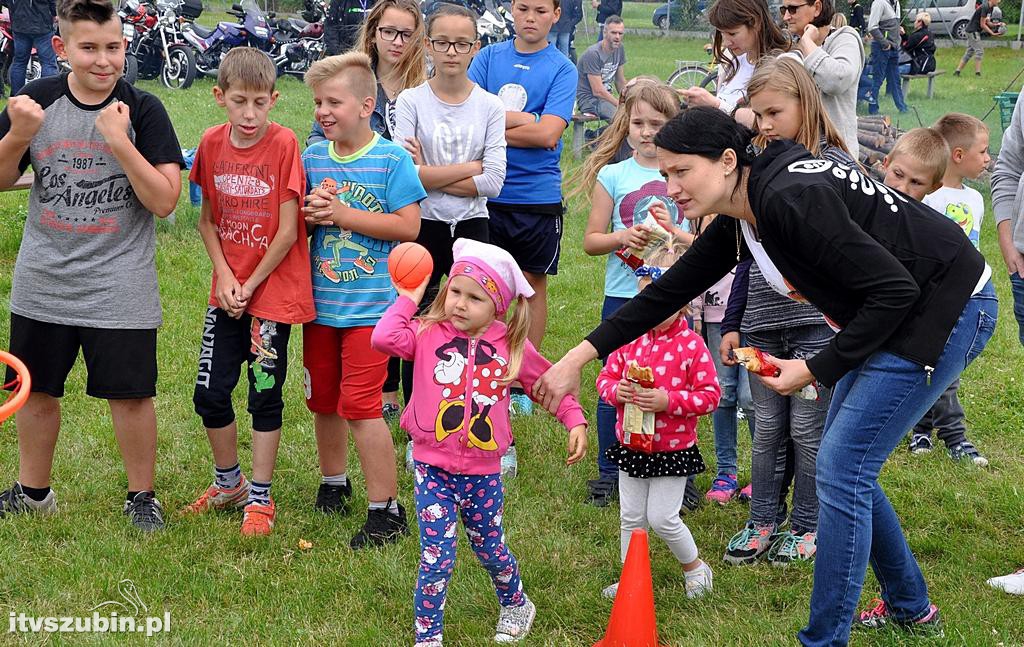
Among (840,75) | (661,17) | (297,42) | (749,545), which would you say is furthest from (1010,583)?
(661,17)

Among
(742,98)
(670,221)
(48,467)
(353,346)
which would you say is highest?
(742,98)

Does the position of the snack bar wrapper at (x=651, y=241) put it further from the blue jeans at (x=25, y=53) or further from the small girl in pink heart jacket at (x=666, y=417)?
the blue jeans at (x=25, y=53)

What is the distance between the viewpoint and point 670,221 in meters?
4.68

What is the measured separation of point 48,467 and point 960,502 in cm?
417

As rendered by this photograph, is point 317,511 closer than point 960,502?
Yes

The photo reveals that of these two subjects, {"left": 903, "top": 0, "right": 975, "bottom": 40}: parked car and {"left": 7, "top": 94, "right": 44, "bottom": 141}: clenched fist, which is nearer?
{"left": 7, "top": 94, "right": 44, "bottom": 141}: clenched fist

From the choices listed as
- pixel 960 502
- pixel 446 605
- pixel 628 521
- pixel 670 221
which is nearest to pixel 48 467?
pixel 446 605

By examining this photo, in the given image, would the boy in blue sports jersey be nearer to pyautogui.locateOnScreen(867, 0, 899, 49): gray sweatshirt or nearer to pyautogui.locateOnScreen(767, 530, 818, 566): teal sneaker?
pyautogui.locateOnScreen(767, 530, 818, 566): teal sneaker

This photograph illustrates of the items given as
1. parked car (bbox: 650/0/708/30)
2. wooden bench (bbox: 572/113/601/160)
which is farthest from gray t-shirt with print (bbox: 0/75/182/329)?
parked car (bbox: 650/0/708/30)

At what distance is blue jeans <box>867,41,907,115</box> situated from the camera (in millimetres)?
19078

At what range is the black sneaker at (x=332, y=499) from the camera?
4.78 meters

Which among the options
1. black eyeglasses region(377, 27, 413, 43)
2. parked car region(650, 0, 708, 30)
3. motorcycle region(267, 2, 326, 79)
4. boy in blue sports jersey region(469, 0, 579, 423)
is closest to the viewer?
black eyeglasses region(377, 27, 413, 43)

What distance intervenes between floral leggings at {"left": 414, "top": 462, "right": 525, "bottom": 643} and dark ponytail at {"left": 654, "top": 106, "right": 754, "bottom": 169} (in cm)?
129

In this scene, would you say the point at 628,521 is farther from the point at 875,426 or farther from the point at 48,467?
the point at 48,467
